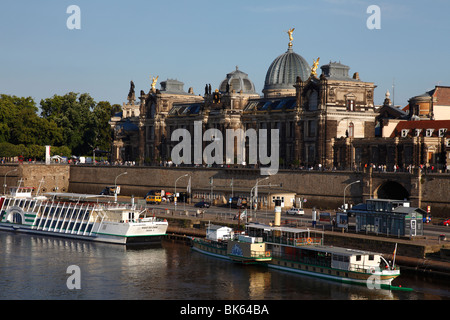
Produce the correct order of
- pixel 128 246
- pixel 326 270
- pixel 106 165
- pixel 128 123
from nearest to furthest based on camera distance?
pixel 326 270
pixel 128 246
pixel 106 165
pixel 128 123

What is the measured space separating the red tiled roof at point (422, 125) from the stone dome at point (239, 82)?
4233cm

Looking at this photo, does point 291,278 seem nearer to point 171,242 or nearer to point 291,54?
point 171,242

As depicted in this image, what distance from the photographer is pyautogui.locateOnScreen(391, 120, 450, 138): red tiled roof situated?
11956 centimetres

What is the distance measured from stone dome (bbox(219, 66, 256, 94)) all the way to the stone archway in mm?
55283

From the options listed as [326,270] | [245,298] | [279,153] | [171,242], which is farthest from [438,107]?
[245,298]

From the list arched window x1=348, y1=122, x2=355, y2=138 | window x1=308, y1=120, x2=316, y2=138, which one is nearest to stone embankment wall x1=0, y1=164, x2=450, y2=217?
window x1=308, y1=120, x2=316, y2=138

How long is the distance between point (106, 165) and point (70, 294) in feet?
317

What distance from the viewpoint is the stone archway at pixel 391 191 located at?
11253 cm

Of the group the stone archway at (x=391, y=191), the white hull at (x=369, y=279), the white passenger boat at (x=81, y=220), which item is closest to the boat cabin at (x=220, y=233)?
the white passenger boat at (x=81, y=220)

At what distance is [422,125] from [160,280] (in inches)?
2640

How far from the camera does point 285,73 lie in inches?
6550

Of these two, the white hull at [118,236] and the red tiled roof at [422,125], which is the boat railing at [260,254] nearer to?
the white hull at [118,236]

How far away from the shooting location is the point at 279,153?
141125 mm

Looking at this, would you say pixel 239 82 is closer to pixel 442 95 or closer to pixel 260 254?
pixel 442 95
